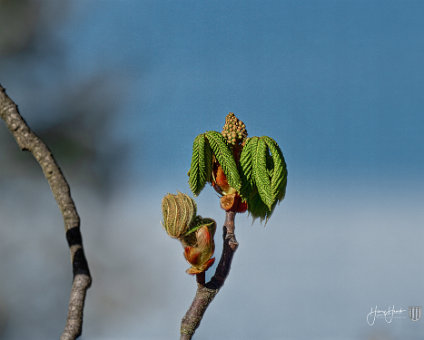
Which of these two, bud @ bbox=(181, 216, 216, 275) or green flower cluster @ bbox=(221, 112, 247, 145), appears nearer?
bud @ bbox=(181, 216, 216, 275)

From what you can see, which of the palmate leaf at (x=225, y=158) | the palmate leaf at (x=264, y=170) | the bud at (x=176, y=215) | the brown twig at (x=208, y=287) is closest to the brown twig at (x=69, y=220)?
the bud at (x=176, y=215)

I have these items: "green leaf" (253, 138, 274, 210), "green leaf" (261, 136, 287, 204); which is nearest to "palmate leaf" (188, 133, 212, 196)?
"green leaf" (253, 138, 274, 210)

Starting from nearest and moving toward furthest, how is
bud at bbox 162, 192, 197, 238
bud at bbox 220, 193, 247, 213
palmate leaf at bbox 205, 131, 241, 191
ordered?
1. bud at bbox 162, 192, 197, 238
2. palmate leaf at bbox 205, 131, 241, 191
3. bud at bbox 220, 193, 247, 213

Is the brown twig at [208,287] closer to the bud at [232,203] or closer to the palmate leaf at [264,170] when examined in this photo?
the bud at [232,203]

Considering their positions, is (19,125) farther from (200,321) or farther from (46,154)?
(200,321)

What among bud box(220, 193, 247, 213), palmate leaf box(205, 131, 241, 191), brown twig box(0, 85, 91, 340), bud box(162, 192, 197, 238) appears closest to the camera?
brown twig box(0, 85, 91, 340)

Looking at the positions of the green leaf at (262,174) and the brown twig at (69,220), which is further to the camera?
the green leaf at (262,174)

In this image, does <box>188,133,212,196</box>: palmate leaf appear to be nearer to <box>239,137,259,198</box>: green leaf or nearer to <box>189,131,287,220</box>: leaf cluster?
<box>189,131,287,220</box>: leaf cluster

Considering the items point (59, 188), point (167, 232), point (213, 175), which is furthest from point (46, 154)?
point (213, 175)
